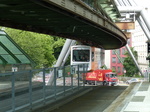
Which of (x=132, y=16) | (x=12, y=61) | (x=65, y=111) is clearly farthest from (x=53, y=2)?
(x=132, y=16)

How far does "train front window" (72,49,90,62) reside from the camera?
4426 centimetres

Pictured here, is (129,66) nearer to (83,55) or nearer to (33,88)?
(83,55)

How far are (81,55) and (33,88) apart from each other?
101 feet

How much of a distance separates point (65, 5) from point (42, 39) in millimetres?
40486

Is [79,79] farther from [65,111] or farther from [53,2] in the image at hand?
[53,2]

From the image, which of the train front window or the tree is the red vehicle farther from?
the tree

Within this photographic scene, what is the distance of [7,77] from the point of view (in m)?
11.5

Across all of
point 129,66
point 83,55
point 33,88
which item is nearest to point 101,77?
point 83,55

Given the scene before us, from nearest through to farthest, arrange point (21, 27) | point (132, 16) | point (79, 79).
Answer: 1. point (21, 27)
2. point (79, 79)
3. point (132, 16)

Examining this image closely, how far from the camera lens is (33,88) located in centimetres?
1406

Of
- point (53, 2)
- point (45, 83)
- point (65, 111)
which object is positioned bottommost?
point (65, 111)

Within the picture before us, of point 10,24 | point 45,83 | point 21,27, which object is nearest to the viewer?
point 45,83

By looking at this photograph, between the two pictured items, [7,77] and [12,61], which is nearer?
[7,77]

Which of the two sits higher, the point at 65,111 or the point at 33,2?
the point at 33,2
